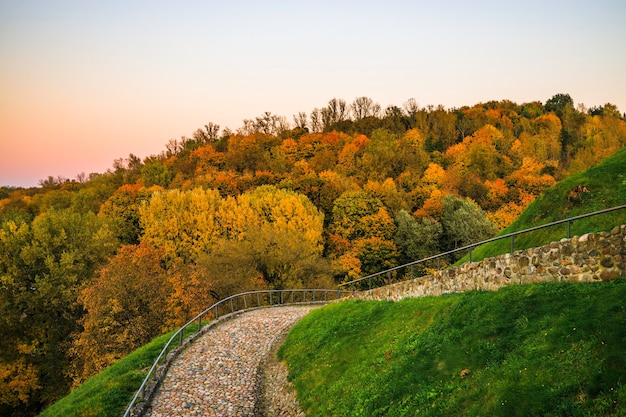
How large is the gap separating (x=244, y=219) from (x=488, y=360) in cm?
4595

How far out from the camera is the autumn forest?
36.5m

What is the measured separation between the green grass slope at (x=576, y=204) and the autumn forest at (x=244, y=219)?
73.6 feet

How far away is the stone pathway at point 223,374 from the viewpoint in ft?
53.9

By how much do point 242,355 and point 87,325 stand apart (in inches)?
654

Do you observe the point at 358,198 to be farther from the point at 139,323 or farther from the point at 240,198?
the point at 139,323

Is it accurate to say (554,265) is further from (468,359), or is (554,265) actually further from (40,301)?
(40,301)

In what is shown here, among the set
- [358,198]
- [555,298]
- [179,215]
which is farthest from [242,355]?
[358,198]

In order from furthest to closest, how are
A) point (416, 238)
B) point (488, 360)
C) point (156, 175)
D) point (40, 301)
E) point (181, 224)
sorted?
point (156, 175), point (416, 238), point (181, 224), point (40, 301), point (488, 360)

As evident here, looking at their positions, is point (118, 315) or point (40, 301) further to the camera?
point (40, 301)

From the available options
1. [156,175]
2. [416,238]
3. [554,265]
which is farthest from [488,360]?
[156,175]

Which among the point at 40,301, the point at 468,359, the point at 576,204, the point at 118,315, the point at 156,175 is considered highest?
the point at 156,175

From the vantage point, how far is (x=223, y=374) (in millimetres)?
19812

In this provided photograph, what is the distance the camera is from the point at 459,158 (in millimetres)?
86062

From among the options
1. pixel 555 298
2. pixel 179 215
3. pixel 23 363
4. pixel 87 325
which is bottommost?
pixel 23 363
